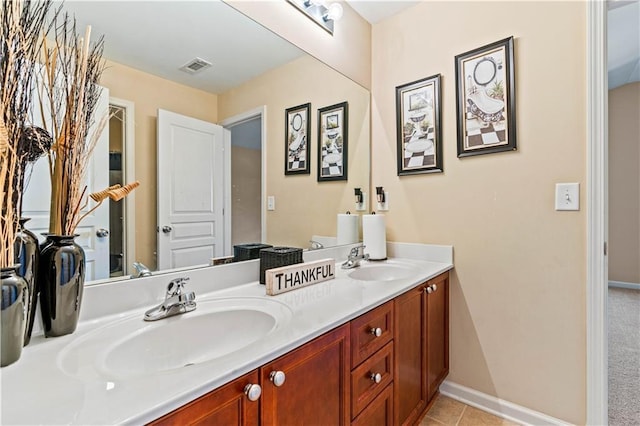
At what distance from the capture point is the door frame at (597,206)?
1.32 meters

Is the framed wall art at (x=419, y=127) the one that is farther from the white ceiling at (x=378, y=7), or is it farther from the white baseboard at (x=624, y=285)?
the white baseboard at (x=624, y=285)

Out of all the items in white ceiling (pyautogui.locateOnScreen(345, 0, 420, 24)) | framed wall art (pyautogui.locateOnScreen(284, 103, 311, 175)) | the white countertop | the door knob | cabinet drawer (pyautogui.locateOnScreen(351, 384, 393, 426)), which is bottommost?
cabinet drawer (pyautogui.locateOnScreen(351, 384, 393, 426))

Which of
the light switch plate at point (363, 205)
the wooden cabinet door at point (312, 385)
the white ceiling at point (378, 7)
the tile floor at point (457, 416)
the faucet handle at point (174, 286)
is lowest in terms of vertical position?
the tile floor at point (457, 416)

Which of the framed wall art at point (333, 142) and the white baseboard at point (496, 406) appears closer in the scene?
the white baseboard at point (496, 406)

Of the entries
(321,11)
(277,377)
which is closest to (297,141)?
(321,11)

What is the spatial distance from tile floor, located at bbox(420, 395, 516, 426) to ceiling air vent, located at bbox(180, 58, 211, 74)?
1935 millimetres

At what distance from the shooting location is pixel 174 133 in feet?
3.65

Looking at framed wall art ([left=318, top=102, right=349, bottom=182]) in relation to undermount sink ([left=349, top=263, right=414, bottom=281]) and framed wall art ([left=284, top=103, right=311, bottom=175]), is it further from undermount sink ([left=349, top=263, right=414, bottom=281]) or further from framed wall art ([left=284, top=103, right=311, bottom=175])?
undermount sink ([left=349, top=263, right=414, bottom=281])

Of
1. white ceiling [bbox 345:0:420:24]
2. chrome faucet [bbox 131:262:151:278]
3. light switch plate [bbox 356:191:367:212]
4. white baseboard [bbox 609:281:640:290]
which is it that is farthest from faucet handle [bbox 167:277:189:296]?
white baseboard [bbox 609:281:640:290]

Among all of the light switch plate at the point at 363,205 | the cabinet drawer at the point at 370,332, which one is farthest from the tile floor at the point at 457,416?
the light switch plate at the point at 363,205

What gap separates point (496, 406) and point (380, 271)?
909 millimetres

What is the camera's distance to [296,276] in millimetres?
1214

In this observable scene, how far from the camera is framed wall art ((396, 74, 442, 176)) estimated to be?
179cm

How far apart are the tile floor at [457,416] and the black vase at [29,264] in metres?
1.66
